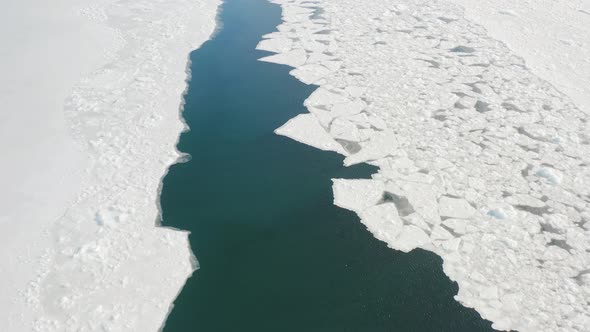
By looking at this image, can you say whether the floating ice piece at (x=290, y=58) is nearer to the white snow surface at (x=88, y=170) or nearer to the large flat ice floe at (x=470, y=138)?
the large flat ice floe at (x=470, y=138)

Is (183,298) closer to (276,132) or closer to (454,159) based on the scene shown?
(276,132)

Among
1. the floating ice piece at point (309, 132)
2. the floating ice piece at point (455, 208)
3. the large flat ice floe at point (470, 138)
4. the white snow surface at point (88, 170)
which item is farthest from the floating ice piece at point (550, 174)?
the white snow surface at point (88, 170)

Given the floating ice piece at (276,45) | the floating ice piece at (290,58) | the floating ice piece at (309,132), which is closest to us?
the floating ice piece at (309,132)

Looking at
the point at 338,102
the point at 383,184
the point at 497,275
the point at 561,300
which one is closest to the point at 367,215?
the point at 383,184

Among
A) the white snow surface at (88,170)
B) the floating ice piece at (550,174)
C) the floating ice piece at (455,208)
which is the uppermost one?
the floating ice piece at (550,174)

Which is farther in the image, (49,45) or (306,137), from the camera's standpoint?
(49,45)

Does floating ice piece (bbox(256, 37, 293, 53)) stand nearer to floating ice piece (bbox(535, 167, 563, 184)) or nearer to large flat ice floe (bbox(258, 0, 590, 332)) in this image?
large flat ice floe (bbox(258, 0, 590, 332))

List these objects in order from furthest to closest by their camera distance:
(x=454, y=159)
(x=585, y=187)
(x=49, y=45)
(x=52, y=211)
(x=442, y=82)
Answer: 1. (x=49, y=45)
2. (x=442, y=82)
3. (x=454, y=159)
4. (x=585, y=187)
5. (x=52, y=211)
